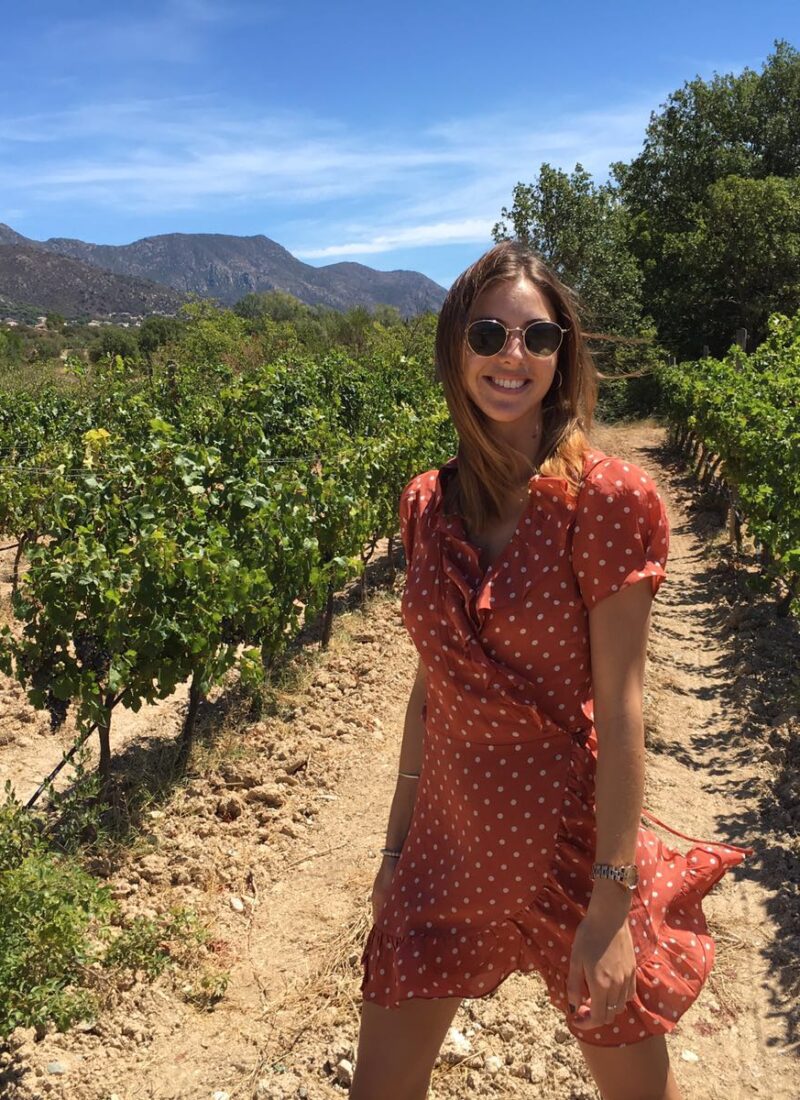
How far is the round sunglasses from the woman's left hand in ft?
2.91

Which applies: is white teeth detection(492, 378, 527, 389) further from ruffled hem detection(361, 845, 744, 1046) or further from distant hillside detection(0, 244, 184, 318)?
distant hillside detection(0, 244, 184, 318)

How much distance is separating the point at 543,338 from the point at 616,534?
1.24 ft

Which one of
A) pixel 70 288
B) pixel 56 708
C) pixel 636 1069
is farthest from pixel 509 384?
pixel 70 288

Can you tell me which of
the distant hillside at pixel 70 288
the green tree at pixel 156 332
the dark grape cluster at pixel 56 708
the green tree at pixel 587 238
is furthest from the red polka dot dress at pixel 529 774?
the distant hillside at pixel 70 288

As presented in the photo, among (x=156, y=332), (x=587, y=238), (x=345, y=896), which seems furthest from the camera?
(x=156, y=332)

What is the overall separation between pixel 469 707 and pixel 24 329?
2614 inches

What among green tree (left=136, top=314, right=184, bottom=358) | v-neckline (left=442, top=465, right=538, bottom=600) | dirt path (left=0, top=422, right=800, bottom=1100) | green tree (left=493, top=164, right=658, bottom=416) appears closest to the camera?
v-neckline (left=442, top=465, right=538, bottom=600)

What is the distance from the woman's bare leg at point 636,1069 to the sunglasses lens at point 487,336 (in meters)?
1.12

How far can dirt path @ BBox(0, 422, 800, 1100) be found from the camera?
2.65 meters

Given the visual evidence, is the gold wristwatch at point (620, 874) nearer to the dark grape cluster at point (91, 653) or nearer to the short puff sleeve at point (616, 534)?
the short puff sleeve at point (616, 534)

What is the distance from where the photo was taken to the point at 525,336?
1517mm

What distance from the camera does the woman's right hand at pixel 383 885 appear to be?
173cm

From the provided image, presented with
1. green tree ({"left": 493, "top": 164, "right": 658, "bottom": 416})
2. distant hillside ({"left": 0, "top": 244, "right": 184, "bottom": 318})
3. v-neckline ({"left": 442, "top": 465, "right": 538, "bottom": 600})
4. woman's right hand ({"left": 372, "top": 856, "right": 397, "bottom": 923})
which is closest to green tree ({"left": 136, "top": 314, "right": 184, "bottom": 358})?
green tree ({"left": 493, "top": 164, "right": 658, "bottom": 416})

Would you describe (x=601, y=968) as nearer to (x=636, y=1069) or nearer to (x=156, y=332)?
(x=636, y=1069)
